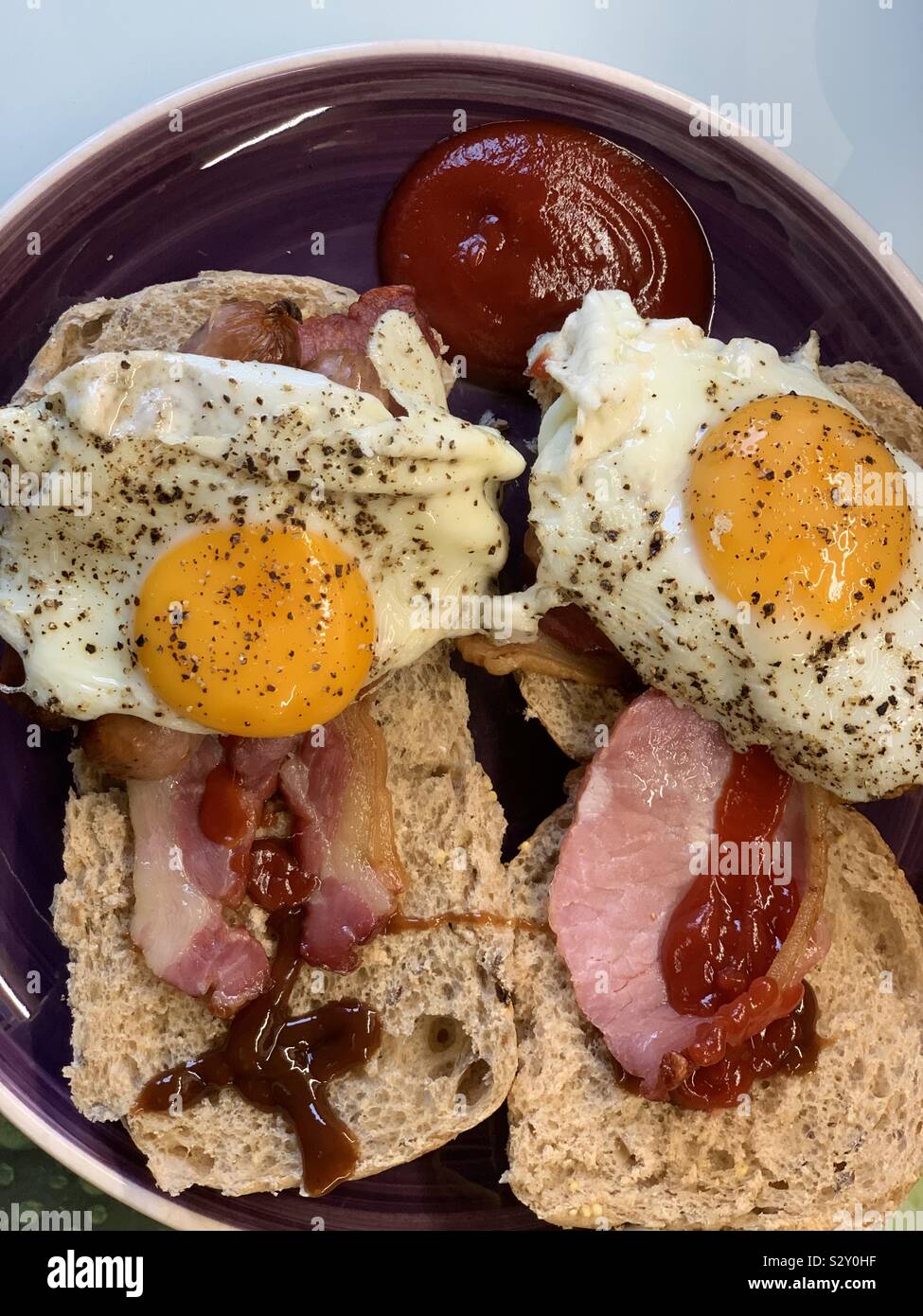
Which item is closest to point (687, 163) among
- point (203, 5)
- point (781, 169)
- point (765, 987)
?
point (781, 169)

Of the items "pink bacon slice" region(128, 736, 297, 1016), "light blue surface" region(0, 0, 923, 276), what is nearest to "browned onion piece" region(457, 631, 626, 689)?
"pink bacon slice" region(128, 736, 297, 1016)

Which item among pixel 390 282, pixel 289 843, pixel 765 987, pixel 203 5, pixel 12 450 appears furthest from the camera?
pixel 203 5

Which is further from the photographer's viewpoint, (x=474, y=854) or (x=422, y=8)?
(x=422, y=8)

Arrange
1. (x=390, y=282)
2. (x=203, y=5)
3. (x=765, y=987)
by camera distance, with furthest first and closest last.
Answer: (x=203, y=5) → (x=390, y=282) → (x=765, y=987)

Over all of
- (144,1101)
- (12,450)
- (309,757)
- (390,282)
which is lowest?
(144,1101)

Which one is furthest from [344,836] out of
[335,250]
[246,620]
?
[335,250]

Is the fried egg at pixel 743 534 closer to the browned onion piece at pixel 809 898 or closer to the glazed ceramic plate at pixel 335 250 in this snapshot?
the browned onion piece at pixel 809 898

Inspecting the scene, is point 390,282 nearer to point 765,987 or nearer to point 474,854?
point 474,854

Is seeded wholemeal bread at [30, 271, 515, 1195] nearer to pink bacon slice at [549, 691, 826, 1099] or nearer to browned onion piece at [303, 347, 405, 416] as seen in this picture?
pink bacon slice at [549, 691, 826, 1099]
